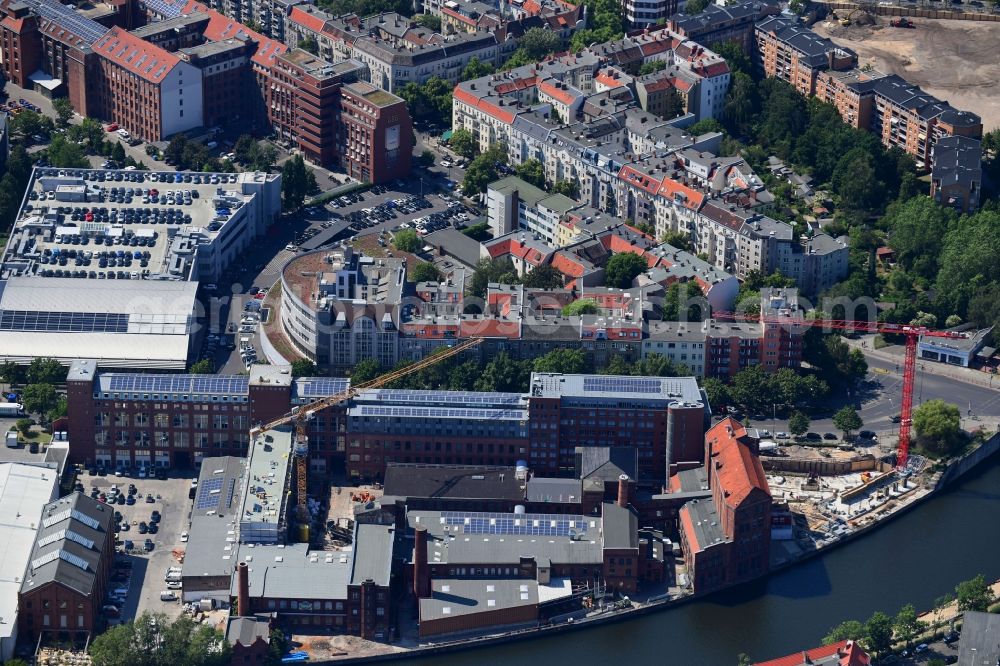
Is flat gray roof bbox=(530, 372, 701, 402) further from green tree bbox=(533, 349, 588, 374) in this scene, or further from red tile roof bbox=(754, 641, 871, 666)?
red tile roof bbox=(754, 641, 871, 666)

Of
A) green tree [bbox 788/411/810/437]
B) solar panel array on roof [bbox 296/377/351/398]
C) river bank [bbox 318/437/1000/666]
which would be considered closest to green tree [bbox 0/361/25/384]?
solar panel array on roof [bbox 296/377/351/398]

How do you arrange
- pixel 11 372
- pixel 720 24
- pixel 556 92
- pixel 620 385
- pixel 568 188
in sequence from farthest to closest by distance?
pixel 720 24, pixel 556 92, pixel 568 188, pixel 11 372, pixel 620 385

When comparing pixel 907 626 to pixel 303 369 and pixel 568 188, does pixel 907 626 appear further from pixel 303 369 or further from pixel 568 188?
pixel 568 188

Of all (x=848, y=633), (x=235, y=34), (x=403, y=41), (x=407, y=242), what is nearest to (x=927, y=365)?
(x=848, y=633)

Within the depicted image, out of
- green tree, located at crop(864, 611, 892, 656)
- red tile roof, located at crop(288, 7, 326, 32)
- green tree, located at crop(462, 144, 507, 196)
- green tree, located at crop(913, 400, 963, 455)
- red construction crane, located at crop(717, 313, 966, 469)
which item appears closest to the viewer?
green tree, located at crop(864, 611, 892, 656)

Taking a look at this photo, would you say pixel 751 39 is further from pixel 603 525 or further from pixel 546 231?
pixel 603 525

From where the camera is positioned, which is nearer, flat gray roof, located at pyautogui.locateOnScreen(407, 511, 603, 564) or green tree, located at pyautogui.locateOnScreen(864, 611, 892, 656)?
green tree, located at pyautogui.locateOnScreen(864, 611, 892, 656)

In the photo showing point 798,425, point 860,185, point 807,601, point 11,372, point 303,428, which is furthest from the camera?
point 860,185

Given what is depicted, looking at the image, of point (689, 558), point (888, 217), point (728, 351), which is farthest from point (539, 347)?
point (888, 217)
